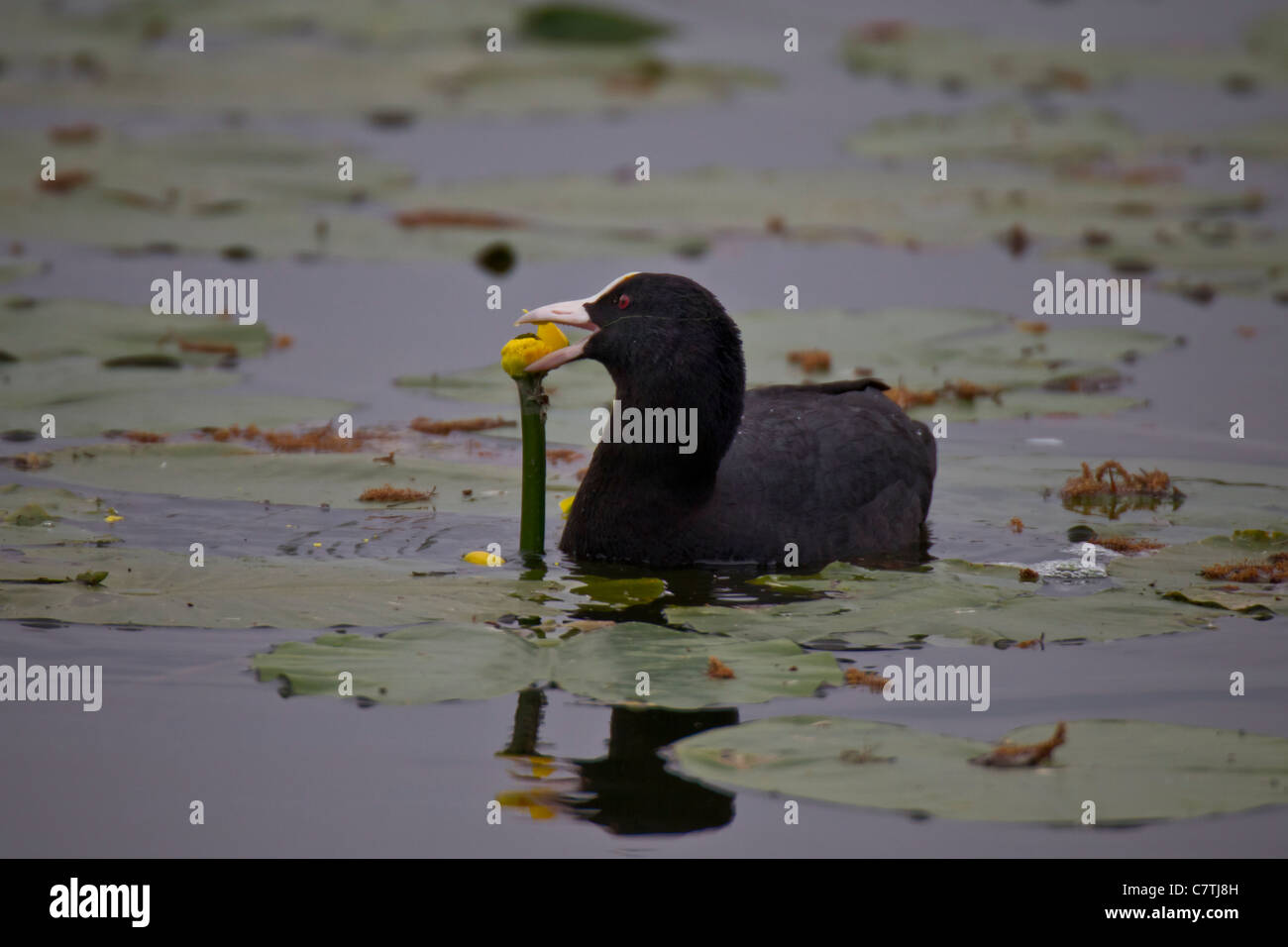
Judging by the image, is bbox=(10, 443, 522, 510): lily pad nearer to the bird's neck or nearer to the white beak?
the bird's neck

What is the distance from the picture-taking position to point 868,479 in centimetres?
852

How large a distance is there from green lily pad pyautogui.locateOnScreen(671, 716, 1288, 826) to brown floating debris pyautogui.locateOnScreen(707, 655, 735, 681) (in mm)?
369

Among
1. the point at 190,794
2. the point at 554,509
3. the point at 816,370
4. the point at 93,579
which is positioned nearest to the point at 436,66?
the point at 816,370

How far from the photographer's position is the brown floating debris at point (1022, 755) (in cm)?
535

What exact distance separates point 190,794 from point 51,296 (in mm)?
8709

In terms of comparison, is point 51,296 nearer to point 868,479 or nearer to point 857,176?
point 868,479

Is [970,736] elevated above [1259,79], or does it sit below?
below

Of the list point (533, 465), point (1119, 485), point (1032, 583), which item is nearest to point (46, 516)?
point (533, 465)

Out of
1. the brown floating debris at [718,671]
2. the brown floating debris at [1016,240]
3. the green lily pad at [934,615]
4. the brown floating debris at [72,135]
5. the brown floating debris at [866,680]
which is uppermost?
the brown floating debris at [72,135]

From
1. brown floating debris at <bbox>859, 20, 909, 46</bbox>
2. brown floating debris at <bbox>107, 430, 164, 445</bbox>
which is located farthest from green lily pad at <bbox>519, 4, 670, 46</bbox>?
brown floating debris at <bbox>107, 430, 164, 445</bbox>

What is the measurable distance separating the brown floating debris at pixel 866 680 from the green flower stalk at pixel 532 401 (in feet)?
6.09

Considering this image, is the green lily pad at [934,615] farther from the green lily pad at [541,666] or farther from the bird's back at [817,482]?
the bird's back at [817,482]

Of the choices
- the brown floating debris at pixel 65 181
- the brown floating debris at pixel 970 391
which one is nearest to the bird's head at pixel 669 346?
the brown floating debris at pixel 970 391

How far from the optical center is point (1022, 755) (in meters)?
5.39
